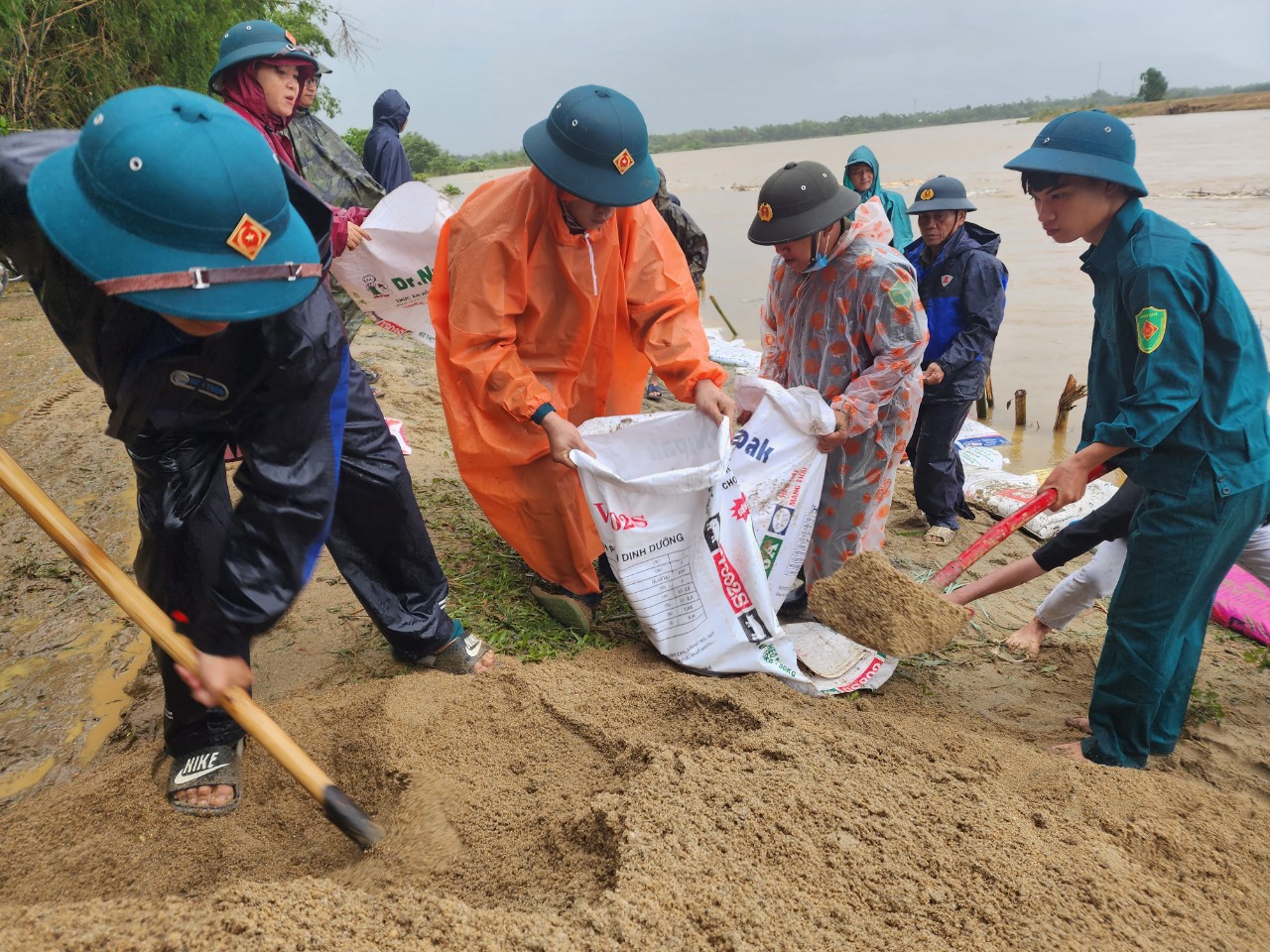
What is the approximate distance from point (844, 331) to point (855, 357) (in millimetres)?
93

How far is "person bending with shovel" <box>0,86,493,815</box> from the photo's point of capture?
1.26 meters

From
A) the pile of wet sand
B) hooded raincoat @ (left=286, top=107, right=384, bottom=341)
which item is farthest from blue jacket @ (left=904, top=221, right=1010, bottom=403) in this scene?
hooded raincoat @ (left=286, top=107, right=384, bottom=341)

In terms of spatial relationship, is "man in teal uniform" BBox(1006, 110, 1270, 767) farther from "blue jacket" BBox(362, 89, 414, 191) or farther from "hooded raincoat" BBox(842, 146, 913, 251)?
"blue jacket" BBox(362, 89, 414, 191)

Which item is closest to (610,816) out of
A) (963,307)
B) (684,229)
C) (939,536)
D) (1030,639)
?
(1030,639)

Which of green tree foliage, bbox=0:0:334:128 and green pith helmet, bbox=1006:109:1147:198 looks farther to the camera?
green tree foliage, bbox=0:0:334:128

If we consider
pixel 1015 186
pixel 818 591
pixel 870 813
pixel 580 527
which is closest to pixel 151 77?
pixel 580 527

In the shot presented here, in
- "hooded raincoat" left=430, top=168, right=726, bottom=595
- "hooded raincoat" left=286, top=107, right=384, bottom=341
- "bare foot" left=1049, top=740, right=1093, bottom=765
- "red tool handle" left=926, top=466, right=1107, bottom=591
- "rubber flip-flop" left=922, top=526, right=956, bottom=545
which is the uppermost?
"hooded raincoat" left=286, top=107, right=384, bottom=341

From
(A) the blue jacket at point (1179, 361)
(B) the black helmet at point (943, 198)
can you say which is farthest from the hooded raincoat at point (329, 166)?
(A) the blue jacket at point (1179, 361)

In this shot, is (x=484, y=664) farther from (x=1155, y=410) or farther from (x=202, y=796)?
(x=1155, y=410)

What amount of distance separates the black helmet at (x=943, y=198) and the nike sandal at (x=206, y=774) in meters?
3.56

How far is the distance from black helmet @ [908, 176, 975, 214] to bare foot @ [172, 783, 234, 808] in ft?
11.9

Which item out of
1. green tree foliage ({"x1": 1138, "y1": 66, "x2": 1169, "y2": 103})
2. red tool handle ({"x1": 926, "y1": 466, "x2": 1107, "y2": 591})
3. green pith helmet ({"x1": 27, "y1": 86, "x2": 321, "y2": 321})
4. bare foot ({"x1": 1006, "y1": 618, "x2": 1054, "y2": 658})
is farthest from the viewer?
green tree foliage ({"x1": 1138, "y1": 66, "x2": 1169, "y2": 103})

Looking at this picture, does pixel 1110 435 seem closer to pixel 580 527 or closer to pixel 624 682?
pixel 624 682

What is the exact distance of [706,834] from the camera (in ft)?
5.55
